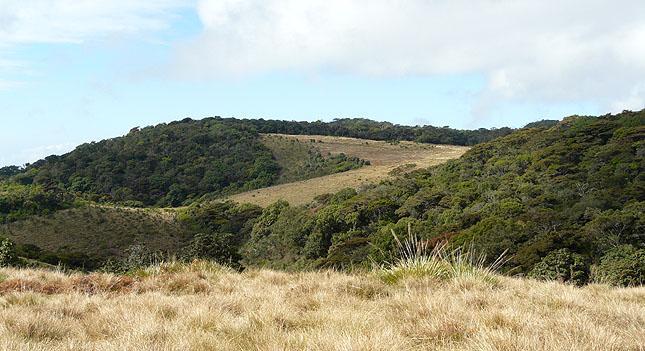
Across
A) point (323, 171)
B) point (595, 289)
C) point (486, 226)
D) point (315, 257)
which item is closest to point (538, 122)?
point (323, 171)

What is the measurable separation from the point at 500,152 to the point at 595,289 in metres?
80.3

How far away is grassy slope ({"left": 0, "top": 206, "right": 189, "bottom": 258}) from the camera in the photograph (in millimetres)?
66938

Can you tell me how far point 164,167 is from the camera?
134 metres

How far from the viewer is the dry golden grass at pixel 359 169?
3686 inches

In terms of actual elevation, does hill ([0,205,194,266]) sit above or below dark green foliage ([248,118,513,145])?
below

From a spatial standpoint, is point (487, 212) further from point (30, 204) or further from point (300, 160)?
point (300, 160)

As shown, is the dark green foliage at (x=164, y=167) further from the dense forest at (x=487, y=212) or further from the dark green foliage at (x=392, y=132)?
the dark green foliage at (x=392, y=132)

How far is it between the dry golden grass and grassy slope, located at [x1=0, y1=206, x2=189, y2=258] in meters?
20.6

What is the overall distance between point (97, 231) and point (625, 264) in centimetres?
6344

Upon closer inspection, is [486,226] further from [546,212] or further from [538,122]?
[538,122]

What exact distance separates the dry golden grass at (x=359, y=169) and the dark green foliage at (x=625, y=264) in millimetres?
60197

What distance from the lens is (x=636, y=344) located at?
12.0 feet

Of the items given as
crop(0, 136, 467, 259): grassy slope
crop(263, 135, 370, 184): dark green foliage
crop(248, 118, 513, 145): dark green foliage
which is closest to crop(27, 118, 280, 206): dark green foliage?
crop(263, 135, 370, 184): dark green foliage

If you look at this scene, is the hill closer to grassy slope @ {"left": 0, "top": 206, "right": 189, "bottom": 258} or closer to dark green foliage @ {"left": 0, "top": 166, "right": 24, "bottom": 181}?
grassy slope @ {"left": 0, "top": 206, "right": 189, "bottom": 258}
